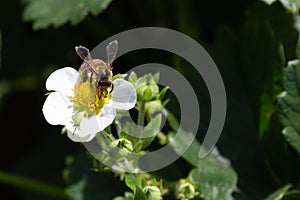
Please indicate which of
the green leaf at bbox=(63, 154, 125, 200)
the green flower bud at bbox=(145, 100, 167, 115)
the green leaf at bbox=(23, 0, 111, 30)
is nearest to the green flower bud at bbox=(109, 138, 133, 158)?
the green flower bud at bbox=(145, 100, 167, 115)

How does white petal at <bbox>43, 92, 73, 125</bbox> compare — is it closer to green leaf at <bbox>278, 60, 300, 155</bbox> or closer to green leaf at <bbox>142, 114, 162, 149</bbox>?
green leaf at <bbox>142, 114, 162, 149</bbox>

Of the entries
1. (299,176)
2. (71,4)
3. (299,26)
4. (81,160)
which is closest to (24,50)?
(71,4)

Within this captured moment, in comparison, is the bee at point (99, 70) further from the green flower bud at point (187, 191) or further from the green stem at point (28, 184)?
the green stem at point (28, 184)

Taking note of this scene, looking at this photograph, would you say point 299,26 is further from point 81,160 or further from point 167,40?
point 81,160

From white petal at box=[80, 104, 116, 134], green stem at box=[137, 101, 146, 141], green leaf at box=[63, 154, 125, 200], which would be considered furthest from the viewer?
green leaf at box=[63, 154, 125, 200]

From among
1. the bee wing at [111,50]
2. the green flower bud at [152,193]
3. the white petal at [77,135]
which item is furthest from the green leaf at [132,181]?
the bee wing at [111,50]
